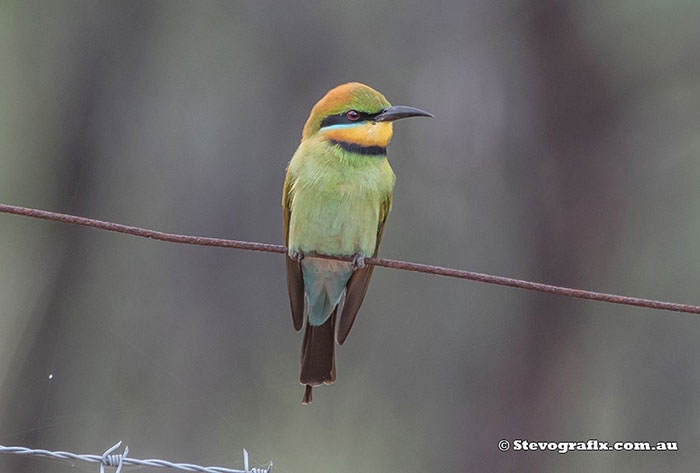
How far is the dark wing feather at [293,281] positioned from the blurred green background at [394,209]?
1.80 m

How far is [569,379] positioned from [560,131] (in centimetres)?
143

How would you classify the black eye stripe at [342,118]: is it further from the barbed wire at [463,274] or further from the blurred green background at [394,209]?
the blurred green background at [394,209]

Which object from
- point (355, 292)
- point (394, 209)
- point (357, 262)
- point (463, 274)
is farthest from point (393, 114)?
point (394, 209)

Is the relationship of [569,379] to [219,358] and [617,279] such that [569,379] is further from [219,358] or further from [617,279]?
[219,358]

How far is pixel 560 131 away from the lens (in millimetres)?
5059

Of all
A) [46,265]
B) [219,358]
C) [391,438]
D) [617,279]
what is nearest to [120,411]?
[219,358]

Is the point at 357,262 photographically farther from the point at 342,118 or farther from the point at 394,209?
the point at 394,209

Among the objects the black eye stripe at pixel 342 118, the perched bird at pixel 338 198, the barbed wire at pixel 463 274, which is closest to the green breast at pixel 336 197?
the perched bird at pixel 338 198

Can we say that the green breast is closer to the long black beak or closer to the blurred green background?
the long black beak

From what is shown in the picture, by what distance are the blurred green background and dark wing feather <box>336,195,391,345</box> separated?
6.20ft

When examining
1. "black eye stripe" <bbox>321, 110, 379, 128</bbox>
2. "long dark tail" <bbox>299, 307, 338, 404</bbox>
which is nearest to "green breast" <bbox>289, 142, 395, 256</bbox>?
"black eye stripe" <bbox>321, 110, 379, 128</bbox>

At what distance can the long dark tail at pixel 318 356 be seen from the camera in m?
3.13

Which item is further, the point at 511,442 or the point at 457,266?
the point at 457,266

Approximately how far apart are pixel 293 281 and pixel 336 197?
0.42m
